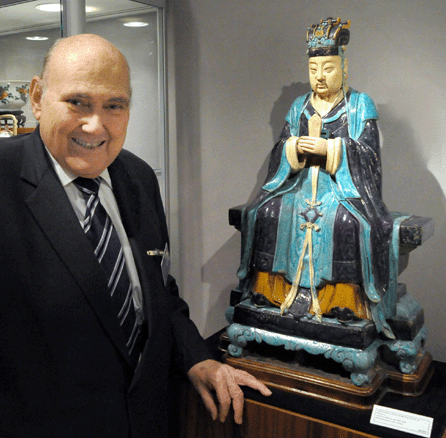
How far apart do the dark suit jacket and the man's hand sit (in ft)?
0.73

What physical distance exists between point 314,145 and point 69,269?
0.75 metres

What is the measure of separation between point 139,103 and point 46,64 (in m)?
1.14

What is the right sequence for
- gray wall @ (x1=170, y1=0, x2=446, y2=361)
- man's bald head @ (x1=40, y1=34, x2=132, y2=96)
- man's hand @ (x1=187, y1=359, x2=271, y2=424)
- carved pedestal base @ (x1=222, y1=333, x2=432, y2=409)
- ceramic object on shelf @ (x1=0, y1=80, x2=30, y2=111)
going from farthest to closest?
gray wall @ (x1=170, y1=0, x2=446, y2=361), ceramic object on shelf @ (x1=0, y1=80, x2=30, y2=111), carved pedestal base @ (x1=222, y1=333, x2=432, y2=409), man's hand @ (x1=187, y1=359, x2=271, y2=424), man's bald head @ (x1=40, y1=34, x2=132, y2=96)

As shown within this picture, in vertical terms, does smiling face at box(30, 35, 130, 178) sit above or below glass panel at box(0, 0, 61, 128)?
below

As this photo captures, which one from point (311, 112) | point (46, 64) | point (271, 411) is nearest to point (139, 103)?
point (311, 112)

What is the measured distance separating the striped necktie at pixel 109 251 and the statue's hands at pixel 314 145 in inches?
23.2

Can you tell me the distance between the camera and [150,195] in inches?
54.8

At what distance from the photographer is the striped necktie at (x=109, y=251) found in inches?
45.4

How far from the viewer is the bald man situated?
1068mm

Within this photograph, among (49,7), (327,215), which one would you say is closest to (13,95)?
(49,7)

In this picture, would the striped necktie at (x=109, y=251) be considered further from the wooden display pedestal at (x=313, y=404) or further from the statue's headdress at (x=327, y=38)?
the statue's headdress at (x=327, y=38)

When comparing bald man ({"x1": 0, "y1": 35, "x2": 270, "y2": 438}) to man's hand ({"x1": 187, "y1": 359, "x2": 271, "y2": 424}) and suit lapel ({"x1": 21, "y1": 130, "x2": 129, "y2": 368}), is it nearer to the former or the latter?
suit lapel ({"x1": 21, "y1": 130, "x2": 129, "y2": 368})

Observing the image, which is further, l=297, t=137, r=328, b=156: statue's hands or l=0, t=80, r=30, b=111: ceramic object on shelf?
l=0, t=80, r=30, b=111: ceramic object on shelf

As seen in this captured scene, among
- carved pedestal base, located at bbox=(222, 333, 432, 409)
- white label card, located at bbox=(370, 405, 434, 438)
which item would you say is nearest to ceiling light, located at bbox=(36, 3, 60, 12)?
carved pedestal base, located at bbox=(222, 333, 432, 409)
